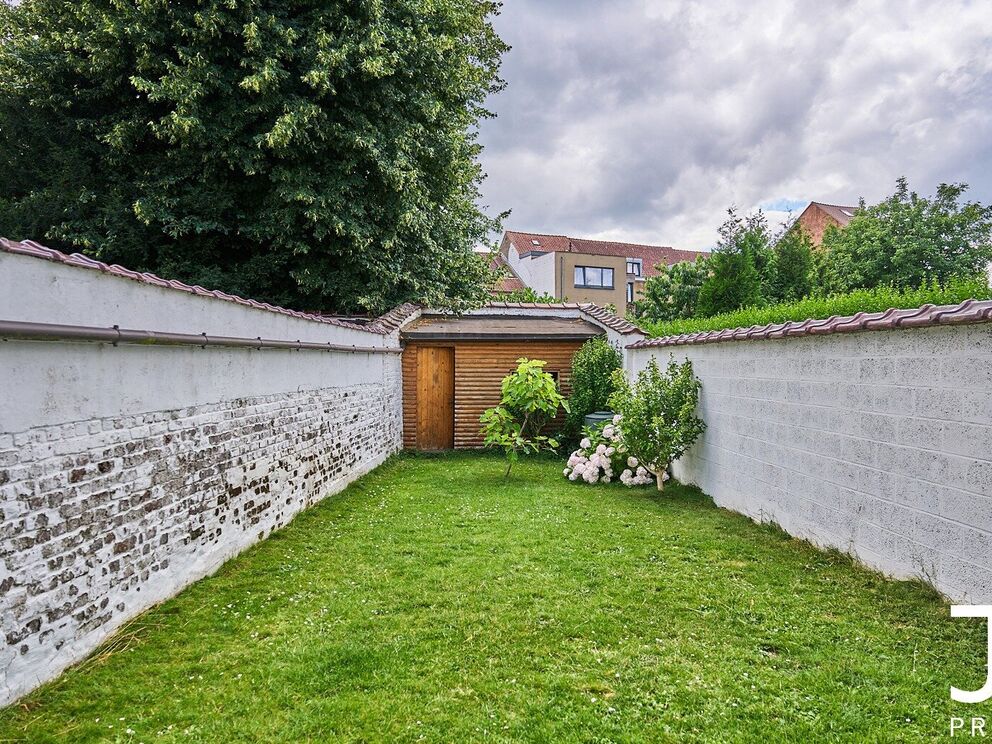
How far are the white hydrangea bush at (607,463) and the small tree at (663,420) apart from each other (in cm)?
52

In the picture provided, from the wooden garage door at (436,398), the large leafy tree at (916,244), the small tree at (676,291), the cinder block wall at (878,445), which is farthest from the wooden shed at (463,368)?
the large leafy tree at (916,244)

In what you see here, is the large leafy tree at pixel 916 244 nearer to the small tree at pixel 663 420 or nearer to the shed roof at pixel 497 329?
the shed roof at pixel 497 329

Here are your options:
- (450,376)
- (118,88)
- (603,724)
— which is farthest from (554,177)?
(603,724)

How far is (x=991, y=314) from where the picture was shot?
123 inches

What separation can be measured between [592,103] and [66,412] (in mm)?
12624

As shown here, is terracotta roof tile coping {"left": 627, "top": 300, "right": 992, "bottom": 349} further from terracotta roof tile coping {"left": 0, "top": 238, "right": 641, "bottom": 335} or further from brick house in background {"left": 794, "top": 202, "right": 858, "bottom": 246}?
brick house in background {"left": 794, "top": 202, "right": 858, "bottom": 246}

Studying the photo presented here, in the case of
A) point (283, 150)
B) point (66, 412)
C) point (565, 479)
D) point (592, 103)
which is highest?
point (592, 103)

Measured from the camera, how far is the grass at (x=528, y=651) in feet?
8.78

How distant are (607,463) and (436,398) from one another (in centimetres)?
471

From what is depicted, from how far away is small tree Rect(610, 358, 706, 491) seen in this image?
7551 mm

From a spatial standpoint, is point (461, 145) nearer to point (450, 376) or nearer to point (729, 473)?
point (450, 376)

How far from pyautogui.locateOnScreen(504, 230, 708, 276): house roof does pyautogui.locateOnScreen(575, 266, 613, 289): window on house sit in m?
1.04

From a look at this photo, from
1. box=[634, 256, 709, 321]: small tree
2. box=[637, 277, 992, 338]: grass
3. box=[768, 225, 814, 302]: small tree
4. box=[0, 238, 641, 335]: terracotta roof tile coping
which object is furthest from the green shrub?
box=[634, 256, 709, 321]: small tree

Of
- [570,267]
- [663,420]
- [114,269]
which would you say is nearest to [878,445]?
[663,420]
